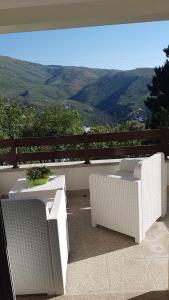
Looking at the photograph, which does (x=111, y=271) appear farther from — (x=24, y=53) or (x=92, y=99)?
(x=24, y=53)

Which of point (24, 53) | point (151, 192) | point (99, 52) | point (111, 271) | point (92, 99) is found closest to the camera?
point (111, 271)

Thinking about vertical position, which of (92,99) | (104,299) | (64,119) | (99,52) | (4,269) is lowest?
(104,299)

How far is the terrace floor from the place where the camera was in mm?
2256

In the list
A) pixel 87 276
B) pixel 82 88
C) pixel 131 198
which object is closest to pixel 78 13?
pixel 131 198

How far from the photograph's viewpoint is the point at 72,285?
2.38 metres

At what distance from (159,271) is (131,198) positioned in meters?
0.70

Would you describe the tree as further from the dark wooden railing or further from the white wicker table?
the white wicker table

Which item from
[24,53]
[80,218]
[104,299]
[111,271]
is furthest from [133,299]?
[24,53]

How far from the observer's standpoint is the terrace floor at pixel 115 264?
226cm

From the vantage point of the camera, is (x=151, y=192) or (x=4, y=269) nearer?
(x=4, y=269)

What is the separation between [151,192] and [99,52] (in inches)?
1625

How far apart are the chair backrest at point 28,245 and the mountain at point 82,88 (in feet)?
73.9

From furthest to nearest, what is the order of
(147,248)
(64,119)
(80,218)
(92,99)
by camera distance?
(92,99), (64,119), (80,218), (147,248)

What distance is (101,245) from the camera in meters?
2.98
